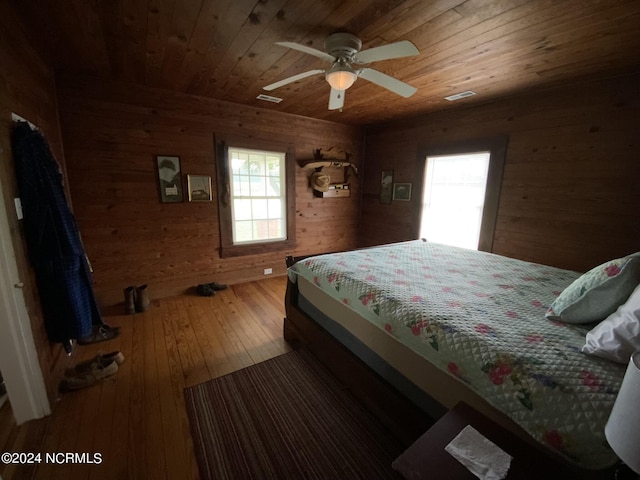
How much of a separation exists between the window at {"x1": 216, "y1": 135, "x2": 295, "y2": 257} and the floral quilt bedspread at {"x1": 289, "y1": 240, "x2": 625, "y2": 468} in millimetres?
1701

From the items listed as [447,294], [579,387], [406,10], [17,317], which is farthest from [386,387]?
[406,10]

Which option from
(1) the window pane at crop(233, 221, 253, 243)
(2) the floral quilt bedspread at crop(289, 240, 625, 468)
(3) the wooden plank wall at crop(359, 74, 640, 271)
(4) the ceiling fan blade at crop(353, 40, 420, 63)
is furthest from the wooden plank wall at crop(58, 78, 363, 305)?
(3) the wooden plank wall at crop(359, 74, 640, 271)

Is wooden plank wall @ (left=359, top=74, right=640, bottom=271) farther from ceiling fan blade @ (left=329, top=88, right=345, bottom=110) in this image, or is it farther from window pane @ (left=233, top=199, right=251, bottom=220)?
window pane @ (left=233, top=199, right=251, bottom=220)

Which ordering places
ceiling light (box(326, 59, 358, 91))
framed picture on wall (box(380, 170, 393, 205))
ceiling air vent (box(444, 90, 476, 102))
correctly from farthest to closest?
framed picture on wall (box(380, 170, 393, 205)), ceiling air vent (box(444, 90, 476, 102)), ceiling light (box(326, 59, 358, 91))

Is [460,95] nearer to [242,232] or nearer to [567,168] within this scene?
[567,168]

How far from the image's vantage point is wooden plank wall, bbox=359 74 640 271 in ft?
7.38

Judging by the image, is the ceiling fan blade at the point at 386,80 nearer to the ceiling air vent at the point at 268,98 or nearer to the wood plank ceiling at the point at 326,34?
the wood plank ceiling at the point at 326,34

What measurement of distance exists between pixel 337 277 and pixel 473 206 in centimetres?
246

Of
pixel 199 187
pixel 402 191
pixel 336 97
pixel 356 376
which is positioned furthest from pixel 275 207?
pixel 356 376

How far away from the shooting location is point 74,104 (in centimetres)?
252

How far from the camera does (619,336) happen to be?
950mm

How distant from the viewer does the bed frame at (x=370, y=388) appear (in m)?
1.00

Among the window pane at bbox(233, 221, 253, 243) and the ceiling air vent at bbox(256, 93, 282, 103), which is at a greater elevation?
the ceiling air vent at bbox(256, 93, 282, 103)

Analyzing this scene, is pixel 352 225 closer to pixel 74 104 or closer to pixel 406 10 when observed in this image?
pixel 406 10
